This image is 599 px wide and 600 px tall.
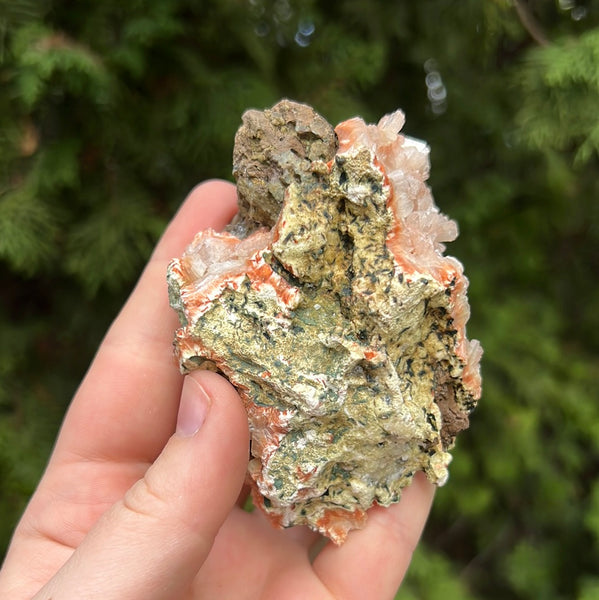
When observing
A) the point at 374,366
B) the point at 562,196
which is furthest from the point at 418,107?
the point at 374,366

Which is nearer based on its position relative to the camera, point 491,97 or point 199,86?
point 199,86

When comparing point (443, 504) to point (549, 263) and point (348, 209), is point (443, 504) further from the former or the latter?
point (348, 209)

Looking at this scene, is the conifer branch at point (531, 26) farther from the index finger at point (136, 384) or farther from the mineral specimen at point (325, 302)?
the index finger at point (136, 384)

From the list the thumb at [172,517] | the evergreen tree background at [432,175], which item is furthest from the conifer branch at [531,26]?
the thumb at [172,517]

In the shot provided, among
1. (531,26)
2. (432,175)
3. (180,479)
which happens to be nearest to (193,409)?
(180,479)

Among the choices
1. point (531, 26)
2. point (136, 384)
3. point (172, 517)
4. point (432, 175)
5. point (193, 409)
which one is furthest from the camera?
point (432, 175)

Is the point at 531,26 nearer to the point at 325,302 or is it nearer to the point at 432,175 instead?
the point at 432,175

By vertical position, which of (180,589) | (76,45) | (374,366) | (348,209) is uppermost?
(76,45)
